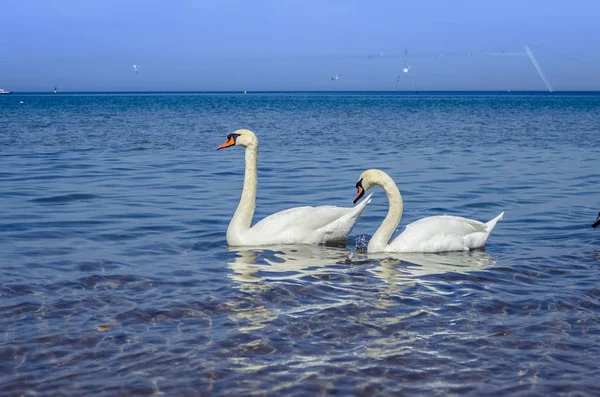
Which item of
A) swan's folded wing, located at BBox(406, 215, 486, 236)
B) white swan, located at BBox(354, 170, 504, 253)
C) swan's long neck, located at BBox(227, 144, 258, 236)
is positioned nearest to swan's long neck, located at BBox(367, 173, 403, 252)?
white swan, located at BBox(354, 170, 504, 253)

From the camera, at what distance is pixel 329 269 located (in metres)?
8.31

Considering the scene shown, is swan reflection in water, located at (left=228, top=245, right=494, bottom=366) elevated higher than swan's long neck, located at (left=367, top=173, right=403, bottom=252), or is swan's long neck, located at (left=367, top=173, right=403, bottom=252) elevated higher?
swan's long neck, located at (left=367, top=173, right=403, bottom=252)

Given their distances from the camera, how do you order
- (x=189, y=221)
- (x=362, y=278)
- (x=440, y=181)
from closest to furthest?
(x=362, y=278) < (x=189, y=221) < (x=440, y=181)

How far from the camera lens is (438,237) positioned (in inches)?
364

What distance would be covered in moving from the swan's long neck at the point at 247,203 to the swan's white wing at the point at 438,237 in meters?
1.80

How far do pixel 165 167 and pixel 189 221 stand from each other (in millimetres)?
8337

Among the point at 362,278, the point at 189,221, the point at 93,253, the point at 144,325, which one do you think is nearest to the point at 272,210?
the point at 189,221

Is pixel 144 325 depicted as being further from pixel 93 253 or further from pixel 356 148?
pixel 356 148

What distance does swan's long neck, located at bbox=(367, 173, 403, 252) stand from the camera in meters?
9.22

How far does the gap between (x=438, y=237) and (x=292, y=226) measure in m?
1.71

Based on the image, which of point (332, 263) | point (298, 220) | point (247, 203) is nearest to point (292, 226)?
point (298, 220)

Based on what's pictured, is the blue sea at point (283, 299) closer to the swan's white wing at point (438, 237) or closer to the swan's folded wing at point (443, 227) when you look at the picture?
the swan's white wing at point (438, 237)

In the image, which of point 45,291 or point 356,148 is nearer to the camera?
point 45,291

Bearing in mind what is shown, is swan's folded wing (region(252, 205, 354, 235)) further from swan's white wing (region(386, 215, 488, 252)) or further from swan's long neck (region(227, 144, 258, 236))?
swan's white wing (region(386, 215, 488, 252))
